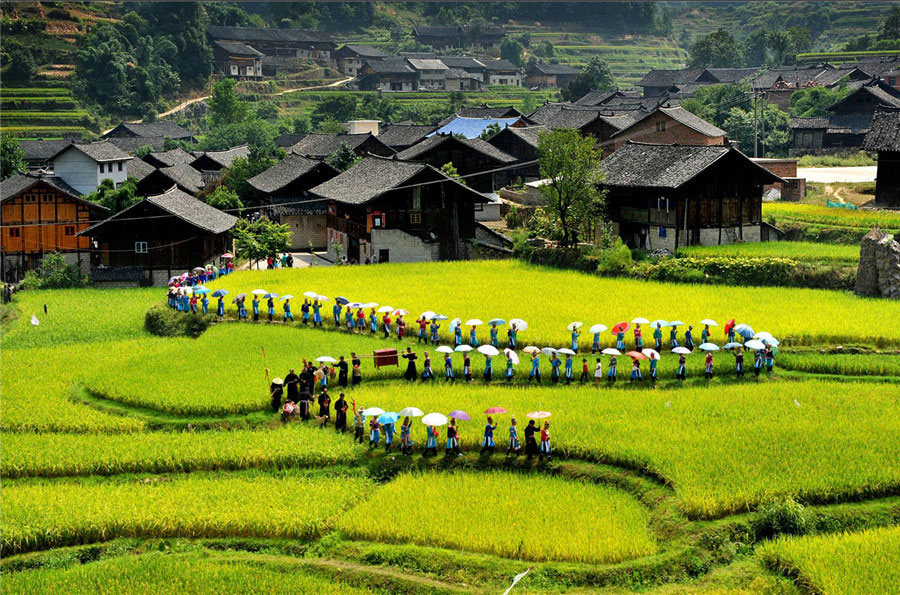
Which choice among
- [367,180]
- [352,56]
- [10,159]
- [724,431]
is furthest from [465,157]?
[352,56]

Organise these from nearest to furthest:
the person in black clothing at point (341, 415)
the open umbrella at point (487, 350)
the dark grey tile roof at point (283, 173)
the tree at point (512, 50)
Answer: the person in black clothing at point (341, 415) → the open umbrella at point (487, 350) → the dark grey tile roof at point (283, 173) → the tree at point (512, 50)

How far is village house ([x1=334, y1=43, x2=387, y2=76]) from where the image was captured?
5017 inches

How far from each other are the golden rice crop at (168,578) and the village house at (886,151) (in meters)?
37.9

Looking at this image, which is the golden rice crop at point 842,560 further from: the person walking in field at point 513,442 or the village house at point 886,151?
the village house at point 886,151

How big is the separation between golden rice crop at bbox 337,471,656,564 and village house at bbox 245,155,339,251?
1447 inches

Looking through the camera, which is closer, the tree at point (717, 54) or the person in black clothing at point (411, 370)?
the person in black clothing at point (411, 370)

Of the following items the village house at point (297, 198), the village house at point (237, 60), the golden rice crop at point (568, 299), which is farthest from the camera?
the village house at point (237, 60)

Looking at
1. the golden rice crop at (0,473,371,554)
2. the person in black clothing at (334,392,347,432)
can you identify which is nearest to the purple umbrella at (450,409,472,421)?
the golden rice crop at (0,473,371,554)

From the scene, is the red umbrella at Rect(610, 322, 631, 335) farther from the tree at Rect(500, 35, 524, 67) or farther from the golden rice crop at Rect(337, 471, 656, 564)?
the tree at Rect(500, 35, 524, 67)

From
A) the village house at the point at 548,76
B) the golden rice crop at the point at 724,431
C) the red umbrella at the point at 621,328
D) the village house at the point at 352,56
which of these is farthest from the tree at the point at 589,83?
the golden rice crop at the point at 724,431

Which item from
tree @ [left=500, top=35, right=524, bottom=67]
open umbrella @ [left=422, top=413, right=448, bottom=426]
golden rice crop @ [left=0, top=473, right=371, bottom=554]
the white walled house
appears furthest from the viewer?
tree @ [left=500, top=35, right=524, bottom=67]

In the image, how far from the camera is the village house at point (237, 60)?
4722 inches

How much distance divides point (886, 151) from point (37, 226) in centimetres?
4006

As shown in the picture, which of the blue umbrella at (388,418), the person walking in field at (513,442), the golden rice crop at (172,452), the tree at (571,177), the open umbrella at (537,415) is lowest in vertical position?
the golden rice crop at (172,452)
